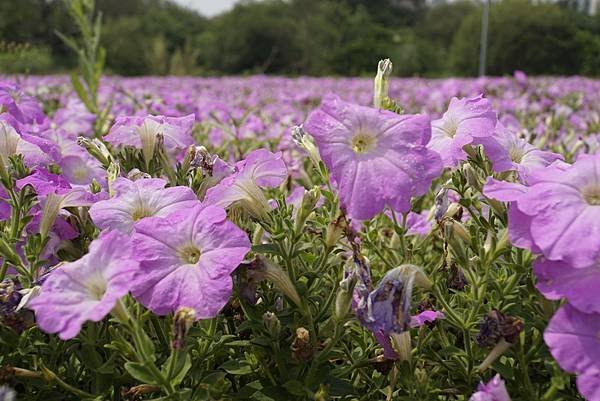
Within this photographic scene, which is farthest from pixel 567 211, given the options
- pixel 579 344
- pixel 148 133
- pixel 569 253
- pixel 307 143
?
pixel 148 133

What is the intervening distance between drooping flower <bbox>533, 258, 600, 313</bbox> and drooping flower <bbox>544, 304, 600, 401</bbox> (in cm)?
2

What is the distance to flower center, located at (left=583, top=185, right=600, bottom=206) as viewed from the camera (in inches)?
34.9

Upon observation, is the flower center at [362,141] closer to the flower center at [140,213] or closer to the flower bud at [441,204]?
the flower bud at [441,204]

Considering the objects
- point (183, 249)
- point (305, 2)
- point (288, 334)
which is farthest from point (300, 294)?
point (305, 2)

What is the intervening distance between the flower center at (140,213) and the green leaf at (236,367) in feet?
0.95

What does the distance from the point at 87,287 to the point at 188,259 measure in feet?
0.52

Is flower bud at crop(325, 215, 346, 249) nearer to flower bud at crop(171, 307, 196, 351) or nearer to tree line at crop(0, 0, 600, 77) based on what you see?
flower bud at crop(171, 307, 196, 351)

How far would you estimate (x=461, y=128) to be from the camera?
1.09 m

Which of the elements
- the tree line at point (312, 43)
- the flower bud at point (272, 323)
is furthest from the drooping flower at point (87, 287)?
the tree line at point (312, 43)

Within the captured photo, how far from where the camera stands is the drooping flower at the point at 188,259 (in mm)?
883

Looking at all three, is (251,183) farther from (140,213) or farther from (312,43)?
(312,43)

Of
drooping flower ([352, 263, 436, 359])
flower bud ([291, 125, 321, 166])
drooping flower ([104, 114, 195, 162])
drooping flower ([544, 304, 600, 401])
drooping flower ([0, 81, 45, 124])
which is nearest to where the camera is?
drooping flower ([544, 304, 600, 401])

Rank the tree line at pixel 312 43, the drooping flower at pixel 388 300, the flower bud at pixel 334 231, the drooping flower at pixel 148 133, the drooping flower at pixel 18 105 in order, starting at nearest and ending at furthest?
the drooping flower at pixel 388 300, the flower bud at pixel 334 231, the drooping flower at pixel 148 133, the drooping flower at pixel 18 105, the tree line at pixel 312 43

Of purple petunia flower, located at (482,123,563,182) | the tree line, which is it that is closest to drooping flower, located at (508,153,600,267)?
purple petunia flower, located at (482,123,563,182)
